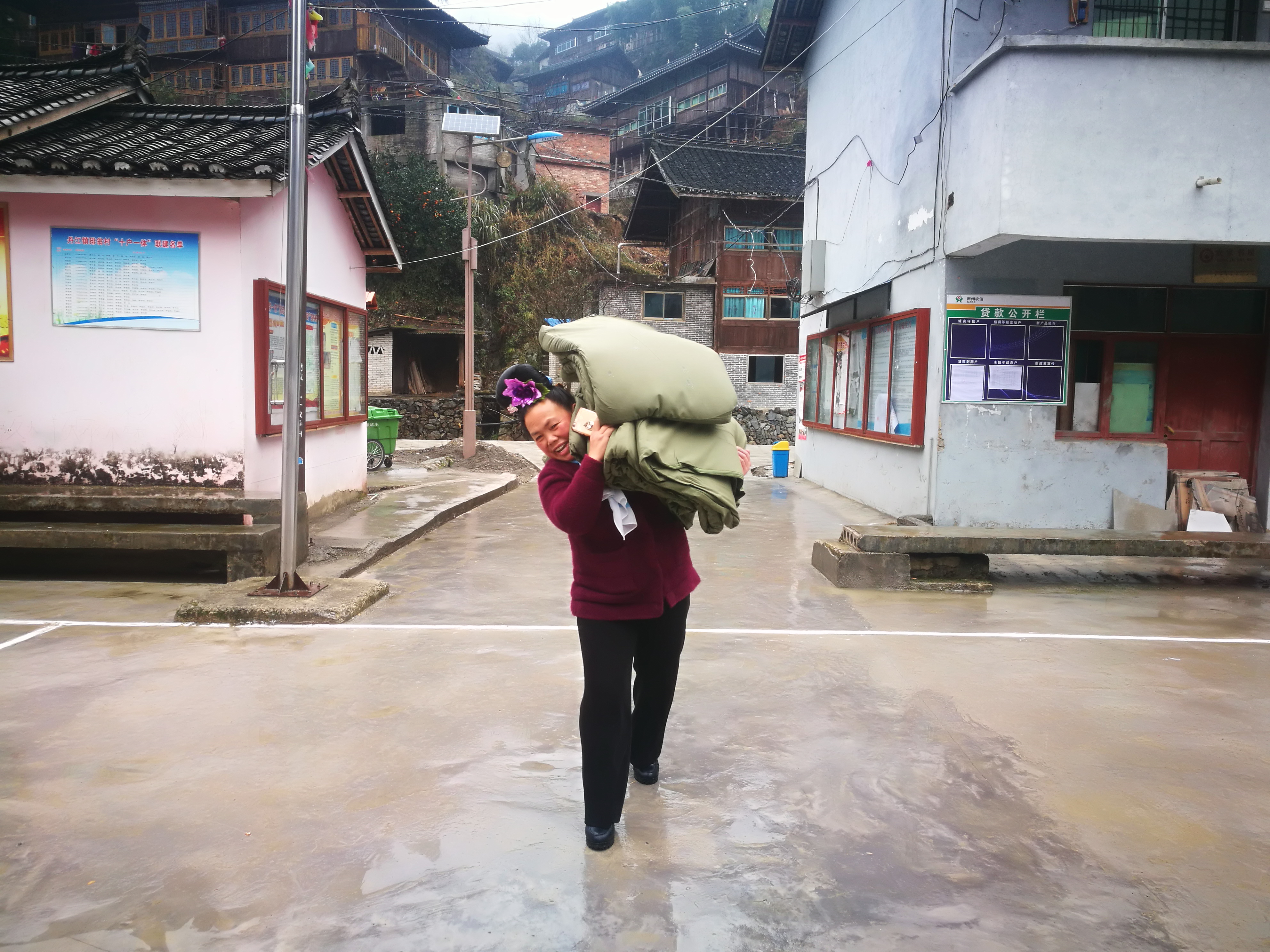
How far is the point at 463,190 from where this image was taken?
29172mm

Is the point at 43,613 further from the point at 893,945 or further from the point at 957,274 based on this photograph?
the point at 957,274

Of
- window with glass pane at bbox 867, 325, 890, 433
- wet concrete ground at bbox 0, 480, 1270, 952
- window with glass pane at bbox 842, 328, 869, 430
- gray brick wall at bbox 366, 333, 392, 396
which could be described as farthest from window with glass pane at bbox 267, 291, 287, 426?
gray brick wall at bbox 366, 333, 392, 396

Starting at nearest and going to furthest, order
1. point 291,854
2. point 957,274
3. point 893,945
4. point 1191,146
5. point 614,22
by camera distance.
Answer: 1. point 893,945
2. point 291,854
3. point 1191,146
4. point 957,274
5. point 614,22

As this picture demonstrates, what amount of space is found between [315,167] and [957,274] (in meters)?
6.35

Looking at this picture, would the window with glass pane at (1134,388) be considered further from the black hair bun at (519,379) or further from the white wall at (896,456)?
the black hair bun at (519,379)

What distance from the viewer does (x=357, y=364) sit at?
11227mm

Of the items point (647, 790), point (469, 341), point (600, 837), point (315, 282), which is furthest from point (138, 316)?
point (469, 341)

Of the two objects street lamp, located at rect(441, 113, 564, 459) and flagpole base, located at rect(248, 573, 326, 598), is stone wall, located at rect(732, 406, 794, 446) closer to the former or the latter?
street lamp, located at rect(441, 113, 564, 459)

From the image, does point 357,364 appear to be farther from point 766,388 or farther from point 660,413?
point 766,388

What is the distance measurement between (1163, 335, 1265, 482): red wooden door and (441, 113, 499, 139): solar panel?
43.6 ft

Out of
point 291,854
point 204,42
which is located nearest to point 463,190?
point 204,42

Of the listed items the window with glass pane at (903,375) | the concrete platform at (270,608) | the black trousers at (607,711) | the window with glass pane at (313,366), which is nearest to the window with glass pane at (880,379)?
the window with glass pane at (903,375)

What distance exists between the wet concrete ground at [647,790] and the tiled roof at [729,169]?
21.6 metres

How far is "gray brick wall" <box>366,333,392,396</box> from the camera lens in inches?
1032
